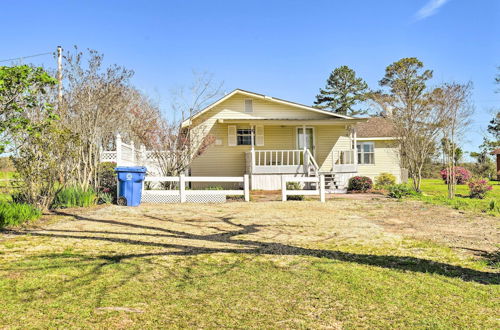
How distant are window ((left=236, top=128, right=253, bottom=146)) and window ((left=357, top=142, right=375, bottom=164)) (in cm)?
842

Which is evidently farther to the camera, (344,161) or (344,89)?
(344,89)

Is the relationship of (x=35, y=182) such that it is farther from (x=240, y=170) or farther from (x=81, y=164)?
(x=240, y=170)

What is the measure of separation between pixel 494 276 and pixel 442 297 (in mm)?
1378

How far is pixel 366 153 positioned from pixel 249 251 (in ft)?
72.6

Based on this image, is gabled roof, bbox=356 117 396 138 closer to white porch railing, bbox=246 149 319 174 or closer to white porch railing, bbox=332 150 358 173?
white porch railing, bbox=332 150 358 173

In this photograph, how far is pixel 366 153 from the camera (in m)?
26.8

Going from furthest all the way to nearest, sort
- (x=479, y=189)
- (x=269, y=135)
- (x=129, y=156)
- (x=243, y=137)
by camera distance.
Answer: (x=269, y=135)
(x=243, y=137)
(x=479, y=189)
(x=129, y=156)

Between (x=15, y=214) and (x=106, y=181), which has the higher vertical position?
(x=106, y=181)

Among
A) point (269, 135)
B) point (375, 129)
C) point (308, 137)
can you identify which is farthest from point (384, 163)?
point (269, 135)

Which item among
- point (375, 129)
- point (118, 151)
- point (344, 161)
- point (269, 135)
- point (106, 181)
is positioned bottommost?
point (106, 181)

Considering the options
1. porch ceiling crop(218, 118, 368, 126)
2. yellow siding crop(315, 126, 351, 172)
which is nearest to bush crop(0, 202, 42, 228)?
porch ceiling crop(218, 118, 368, 126)

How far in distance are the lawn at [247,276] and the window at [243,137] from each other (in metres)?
13.9

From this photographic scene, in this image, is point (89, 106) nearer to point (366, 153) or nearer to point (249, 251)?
point (249, 251)

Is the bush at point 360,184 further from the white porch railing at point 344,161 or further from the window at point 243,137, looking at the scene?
the window at point 243,137
